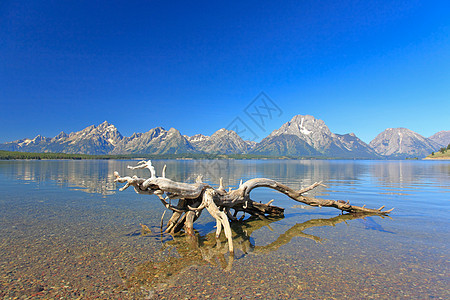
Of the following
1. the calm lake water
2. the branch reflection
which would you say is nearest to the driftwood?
the branch reflection

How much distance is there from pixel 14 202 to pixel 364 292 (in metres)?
25.6

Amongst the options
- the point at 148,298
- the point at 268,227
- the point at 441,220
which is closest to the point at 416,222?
the point at 441,220

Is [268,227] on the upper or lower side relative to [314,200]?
lower

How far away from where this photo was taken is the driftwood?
1080 centimetres

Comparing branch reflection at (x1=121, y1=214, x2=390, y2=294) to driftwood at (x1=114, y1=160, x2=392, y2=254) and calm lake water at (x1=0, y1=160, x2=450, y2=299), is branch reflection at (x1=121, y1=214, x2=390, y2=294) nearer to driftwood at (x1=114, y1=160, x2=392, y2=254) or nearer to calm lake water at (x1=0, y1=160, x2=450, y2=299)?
calm lake water at (x1=0, y1=160, x2=450, y2=299)

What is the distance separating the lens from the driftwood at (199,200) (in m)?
10.8

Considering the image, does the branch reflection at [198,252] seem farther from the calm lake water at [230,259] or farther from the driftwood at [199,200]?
the driftwood at [199,200]

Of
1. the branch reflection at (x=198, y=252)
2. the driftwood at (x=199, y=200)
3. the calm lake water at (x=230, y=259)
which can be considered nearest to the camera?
the calm lake water at (x=230, y=259)

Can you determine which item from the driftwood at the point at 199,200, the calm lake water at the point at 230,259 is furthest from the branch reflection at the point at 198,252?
the driftwood at the point at 199,200

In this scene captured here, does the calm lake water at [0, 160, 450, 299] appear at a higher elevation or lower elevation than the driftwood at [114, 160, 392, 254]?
lower

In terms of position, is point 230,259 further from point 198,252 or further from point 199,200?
point 199,200

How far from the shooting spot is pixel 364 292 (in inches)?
271

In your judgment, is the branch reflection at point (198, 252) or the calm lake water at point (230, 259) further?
the branch reflection at point (198, 252)

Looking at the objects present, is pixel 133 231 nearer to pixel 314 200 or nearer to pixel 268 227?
pixel 268 227
